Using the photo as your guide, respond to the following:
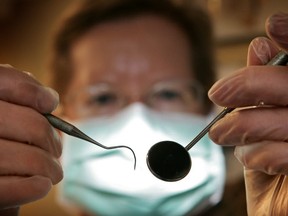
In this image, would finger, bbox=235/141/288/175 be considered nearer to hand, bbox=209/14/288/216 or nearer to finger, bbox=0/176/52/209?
hand, bbox=209/14/288/216

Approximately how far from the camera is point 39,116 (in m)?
0.74

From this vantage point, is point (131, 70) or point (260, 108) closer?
point (260, 108)

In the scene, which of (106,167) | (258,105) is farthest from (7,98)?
(106,167)

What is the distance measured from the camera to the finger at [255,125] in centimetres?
71

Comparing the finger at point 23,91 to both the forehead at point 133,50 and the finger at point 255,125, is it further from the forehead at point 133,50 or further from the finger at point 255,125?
the forehead at point 133,50

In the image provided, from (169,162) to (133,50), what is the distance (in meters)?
1.00

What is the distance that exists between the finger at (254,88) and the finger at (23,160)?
0.98 ft

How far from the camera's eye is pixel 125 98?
63.4 inches

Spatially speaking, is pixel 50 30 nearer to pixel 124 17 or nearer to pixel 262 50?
pixel 124 17

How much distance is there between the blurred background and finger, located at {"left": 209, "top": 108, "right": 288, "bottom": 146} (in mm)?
1264

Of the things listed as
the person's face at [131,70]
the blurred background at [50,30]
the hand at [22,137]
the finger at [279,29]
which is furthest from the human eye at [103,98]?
the finger at [279,29]

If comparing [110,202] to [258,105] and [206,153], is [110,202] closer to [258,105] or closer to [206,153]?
[206,153]

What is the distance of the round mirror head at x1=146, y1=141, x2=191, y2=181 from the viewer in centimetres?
71

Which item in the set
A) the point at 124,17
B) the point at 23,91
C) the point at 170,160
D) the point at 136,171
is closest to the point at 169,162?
the point at 170,160
